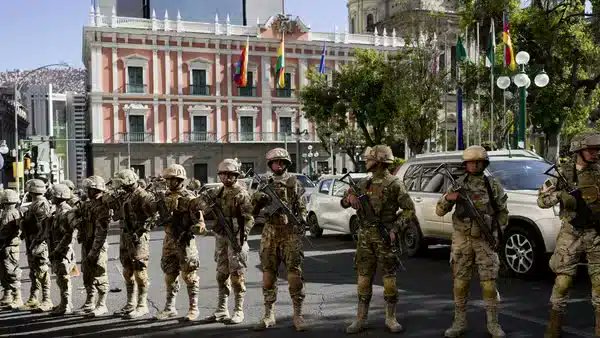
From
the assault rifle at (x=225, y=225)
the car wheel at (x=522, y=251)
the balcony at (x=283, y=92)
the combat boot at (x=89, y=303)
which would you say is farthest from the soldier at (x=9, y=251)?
the balcony at (x=283, y=92)

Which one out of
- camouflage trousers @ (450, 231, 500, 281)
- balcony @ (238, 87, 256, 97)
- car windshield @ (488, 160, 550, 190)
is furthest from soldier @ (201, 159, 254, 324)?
balcony @ (238, 87, 256, 97)

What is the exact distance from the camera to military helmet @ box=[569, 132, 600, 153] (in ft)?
18.3

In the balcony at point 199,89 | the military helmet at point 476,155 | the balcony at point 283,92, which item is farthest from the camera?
the balcony at point 283,92

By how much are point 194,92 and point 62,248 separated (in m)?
41.5

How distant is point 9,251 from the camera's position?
27.3ft

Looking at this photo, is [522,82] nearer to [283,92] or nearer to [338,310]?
[338,310]

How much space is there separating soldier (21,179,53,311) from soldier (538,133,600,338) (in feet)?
19.5

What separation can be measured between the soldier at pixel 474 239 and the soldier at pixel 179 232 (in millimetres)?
2726

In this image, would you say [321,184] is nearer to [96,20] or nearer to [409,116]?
[409,116]

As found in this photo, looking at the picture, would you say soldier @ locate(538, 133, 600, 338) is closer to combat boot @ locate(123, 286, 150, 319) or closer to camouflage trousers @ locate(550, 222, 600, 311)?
camouflage trousers @ locate(550, 222, 600, 311)

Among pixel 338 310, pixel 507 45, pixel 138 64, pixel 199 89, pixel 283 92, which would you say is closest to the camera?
pixel 338 310

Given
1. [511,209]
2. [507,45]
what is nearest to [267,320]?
[511,209]

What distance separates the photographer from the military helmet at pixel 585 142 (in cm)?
559

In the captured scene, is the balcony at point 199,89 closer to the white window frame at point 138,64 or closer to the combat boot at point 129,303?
the white window frame at point 138,64
